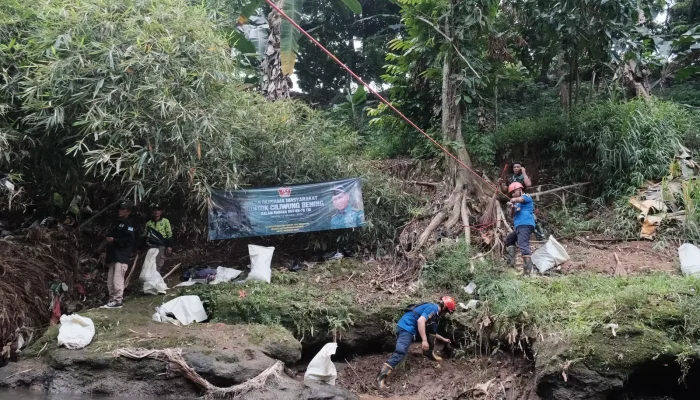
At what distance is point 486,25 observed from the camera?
9094mm

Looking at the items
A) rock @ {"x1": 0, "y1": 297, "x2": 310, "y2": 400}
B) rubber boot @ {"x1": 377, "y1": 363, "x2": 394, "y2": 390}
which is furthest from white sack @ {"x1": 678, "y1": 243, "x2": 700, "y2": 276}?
rock @ {"x1": 0, "y1": 297, "x2": 310, "y2": 400}

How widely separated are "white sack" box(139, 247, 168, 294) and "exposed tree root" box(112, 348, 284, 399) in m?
1.77

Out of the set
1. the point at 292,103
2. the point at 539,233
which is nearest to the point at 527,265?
the point at 539,233

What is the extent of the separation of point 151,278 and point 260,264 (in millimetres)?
1497

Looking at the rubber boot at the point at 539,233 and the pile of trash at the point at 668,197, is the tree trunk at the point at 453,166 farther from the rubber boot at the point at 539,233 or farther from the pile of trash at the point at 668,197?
the pile of trash at the point at 668,197

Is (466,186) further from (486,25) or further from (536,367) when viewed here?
(536,367)

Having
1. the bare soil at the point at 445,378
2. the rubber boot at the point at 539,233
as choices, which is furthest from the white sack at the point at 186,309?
the rubber boot at the point at 539,233

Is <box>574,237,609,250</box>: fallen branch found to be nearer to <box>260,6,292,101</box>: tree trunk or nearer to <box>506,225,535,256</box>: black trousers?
<box>506,225,535,256</box>: black trousers

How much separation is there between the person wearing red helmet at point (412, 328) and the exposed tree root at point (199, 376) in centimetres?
145

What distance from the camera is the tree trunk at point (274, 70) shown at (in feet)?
33.6

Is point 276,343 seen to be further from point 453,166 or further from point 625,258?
point 625,258

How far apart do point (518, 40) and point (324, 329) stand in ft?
22.6

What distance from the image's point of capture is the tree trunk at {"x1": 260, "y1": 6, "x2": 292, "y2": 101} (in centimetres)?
1025

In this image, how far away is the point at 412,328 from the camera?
20.1 feet
